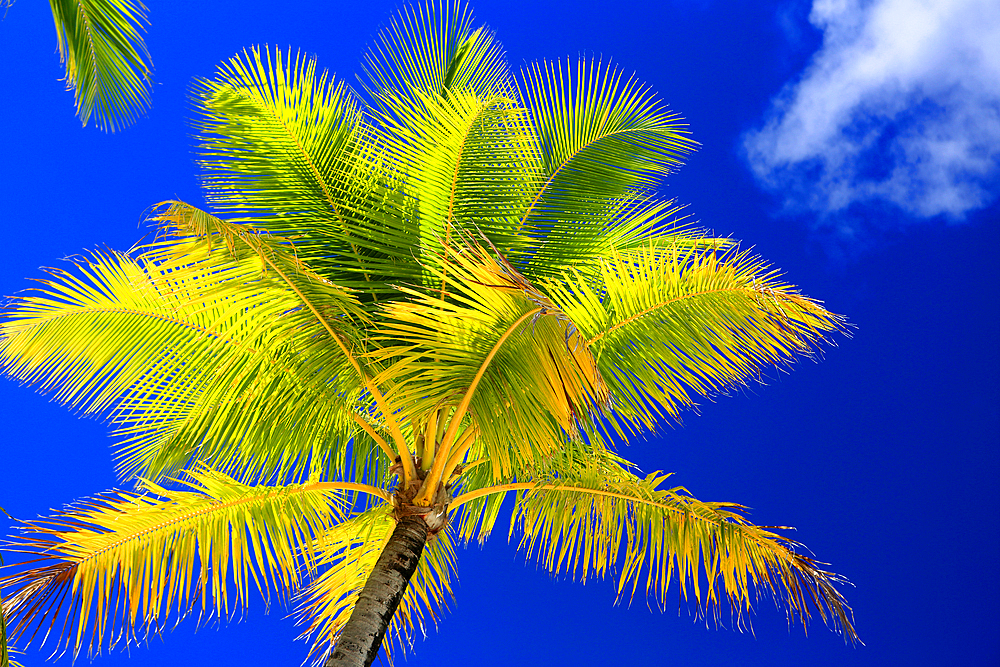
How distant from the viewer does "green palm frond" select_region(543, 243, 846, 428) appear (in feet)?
19.6

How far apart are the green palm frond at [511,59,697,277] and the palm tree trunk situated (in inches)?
98.8

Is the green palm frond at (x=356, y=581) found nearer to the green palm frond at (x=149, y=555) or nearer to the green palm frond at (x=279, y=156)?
the green palm frond at (x=149, y=555)

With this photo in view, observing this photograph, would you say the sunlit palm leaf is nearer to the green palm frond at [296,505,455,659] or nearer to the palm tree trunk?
the palm tree trunk

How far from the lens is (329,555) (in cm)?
886

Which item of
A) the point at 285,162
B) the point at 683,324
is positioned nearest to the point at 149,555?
the point at 285,162

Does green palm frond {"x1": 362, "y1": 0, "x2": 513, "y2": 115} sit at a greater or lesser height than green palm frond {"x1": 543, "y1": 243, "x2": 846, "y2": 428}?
greater

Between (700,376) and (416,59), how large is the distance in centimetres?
405

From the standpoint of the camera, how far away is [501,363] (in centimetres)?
546

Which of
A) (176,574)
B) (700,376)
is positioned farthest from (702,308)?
(176,574)

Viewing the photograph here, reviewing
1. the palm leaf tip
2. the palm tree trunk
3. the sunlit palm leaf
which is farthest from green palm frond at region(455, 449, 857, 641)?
the sunlit palm leaf

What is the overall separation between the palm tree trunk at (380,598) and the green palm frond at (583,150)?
2509mm

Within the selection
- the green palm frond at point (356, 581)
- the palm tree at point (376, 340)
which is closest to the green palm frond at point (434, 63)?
the palm tree at point (376, 340)

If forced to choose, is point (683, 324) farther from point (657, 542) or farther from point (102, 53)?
point (102, 53)

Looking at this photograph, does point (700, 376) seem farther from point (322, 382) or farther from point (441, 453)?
point (322, 382)
